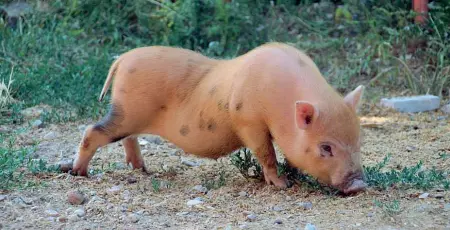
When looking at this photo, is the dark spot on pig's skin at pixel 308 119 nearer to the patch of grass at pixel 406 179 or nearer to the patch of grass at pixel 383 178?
the patch of grass at pixel 383 178

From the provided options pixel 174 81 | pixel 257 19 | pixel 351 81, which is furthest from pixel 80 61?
pixel 174 81

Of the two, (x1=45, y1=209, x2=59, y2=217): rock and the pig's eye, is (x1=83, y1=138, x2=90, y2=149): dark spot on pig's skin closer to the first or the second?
(x1=45, y1=209, x2=59, y2=217): rock

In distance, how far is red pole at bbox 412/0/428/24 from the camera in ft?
29.6

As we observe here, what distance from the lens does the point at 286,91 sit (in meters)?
5.36

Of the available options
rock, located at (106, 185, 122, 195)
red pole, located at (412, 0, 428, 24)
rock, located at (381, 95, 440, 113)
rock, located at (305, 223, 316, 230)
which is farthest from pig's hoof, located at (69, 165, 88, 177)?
red pole, located at (412, 0, 428, 24)

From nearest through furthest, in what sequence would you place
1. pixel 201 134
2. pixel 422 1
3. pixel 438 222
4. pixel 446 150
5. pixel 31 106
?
pixel 438 222, pixel 201 134, pixel 446 150, pixel 31 106, pixel 422 1

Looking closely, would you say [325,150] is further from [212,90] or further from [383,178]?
[212,90]

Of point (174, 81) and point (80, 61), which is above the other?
point (174, 81)

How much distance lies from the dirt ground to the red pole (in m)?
2.59

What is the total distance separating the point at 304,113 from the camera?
200 inches

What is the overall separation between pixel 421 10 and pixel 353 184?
4.46 m

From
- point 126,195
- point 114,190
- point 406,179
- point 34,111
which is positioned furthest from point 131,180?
point 34,111

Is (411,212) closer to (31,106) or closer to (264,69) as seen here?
(264,69)

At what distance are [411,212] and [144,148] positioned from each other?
9.21 feet
